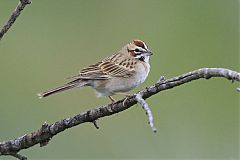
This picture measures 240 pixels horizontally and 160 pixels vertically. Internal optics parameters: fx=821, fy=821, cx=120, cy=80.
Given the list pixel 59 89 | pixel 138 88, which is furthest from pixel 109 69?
pixel 138 88

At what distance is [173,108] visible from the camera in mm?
11039

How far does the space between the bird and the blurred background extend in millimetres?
1153

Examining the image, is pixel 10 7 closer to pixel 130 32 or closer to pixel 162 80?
pixel 130 32

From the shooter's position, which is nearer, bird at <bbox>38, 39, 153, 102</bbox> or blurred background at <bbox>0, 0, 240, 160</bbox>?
bird at <bbox>38, 39, 153, 102</bbox>

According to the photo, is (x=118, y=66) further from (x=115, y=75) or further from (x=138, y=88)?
(x=138, y=88)

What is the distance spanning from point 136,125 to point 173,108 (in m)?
0.76

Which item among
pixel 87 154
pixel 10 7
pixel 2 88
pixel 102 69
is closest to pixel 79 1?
pixel 10 7

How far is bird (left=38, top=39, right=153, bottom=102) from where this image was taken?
7.28 metres

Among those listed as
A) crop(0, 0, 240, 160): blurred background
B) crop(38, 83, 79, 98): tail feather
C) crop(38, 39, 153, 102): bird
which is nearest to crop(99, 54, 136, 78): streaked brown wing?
crop(38, 39, 153, 102): bird

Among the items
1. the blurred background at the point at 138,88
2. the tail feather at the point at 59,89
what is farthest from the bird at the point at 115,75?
the blurred background at the point at 138,88

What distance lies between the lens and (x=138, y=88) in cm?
1020

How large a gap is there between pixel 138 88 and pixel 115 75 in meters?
2.74

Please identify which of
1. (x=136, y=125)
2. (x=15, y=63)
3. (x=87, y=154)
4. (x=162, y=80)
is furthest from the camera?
(x=15, y=63)

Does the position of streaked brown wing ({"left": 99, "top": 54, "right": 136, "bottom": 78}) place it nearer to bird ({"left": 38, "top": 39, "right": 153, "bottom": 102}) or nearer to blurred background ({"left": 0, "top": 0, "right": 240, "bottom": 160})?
bird ({"left": 38, "top": 39, "right": 153, "bottom": 102})
